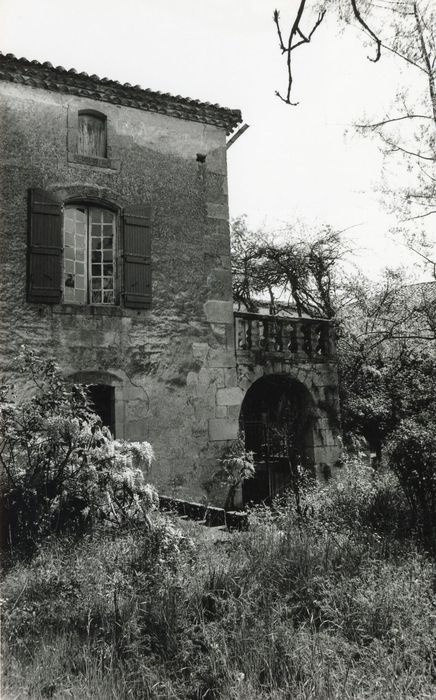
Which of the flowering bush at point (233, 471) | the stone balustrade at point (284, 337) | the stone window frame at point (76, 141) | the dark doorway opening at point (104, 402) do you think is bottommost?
the flowering bush at point (233, 471)

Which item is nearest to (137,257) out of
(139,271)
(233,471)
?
(139,271)

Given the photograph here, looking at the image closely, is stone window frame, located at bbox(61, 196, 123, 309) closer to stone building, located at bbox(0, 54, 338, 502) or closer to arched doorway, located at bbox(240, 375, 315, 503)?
stone building, located at bbox(0, 54, 338, 502)

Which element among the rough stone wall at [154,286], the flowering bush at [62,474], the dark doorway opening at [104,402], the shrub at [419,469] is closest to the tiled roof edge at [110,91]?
the rough stone wall at [154,286]

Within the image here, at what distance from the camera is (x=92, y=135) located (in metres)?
9.70

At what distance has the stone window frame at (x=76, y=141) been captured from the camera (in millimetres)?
9336

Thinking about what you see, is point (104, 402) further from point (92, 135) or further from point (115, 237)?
point (92, 135)

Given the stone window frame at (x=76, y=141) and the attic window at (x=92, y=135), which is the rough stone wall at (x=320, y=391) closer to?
the stone window frame at (x=76, y=141)

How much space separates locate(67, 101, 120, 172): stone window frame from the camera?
368 inches

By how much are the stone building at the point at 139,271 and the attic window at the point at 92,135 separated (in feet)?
0.07

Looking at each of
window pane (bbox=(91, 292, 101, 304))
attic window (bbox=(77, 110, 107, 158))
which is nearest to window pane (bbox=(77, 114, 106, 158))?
attic window (bbox=(77, 110, 107, 158))

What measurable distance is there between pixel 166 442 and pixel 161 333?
6.08 ft

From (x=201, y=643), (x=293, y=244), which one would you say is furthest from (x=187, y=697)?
(x=293, y=244)

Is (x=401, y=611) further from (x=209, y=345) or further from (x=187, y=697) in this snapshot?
(x=209, y=345)

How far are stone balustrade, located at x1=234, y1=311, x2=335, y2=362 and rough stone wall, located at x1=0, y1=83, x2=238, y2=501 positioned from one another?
33cm
